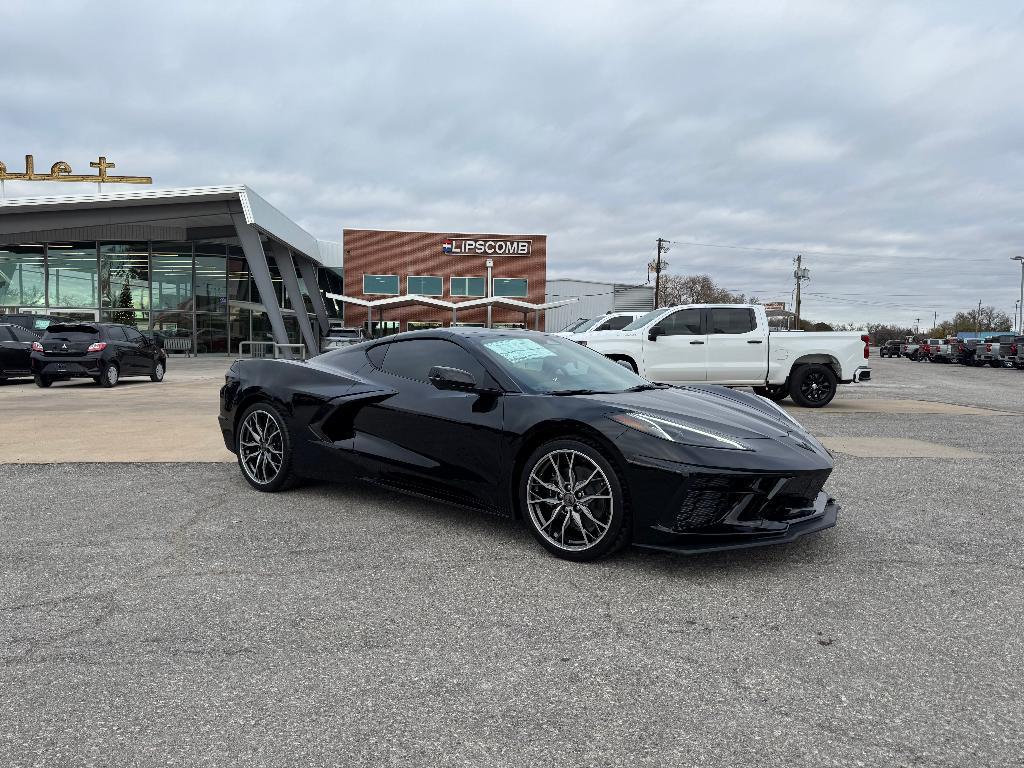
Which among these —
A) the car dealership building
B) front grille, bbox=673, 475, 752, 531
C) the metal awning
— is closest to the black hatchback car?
the car dealership building

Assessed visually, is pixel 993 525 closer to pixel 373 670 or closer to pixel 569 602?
pixel 569 602

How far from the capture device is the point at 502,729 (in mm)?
2168

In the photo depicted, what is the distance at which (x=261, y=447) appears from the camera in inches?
207

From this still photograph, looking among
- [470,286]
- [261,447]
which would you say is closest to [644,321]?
[261,447]

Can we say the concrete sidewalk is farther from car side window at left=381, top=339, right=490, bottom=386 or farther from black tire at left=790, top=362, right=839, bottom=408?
black tire at left=790, top=362, right=839, bottom=408

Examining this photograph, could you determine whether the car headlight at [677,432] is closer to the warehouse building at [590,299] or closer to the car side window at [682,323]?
the car side window at [682,323]

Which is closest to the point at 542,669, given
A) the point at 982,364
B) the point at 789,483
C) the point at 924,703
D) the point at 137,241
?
the point at 924,703

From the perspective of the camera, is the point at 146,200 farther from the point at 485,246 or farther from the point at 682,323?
the point at 485,246

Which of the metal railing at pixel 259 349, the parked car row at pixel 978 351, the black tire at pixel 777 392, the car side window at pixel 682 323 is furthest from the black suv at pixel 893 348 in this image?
the car side window at pixel 682 323

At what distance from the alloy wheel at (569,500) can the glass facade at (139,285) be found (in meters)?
31.5

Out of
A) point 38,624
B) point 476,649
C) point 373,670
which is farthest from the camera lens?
point 38,624

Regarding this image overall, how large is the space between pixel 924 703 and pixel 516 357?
2.82 meters

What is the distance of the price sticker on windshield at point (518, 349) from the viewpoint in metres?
4.51

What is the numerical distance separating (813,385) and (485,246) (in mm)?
35248
